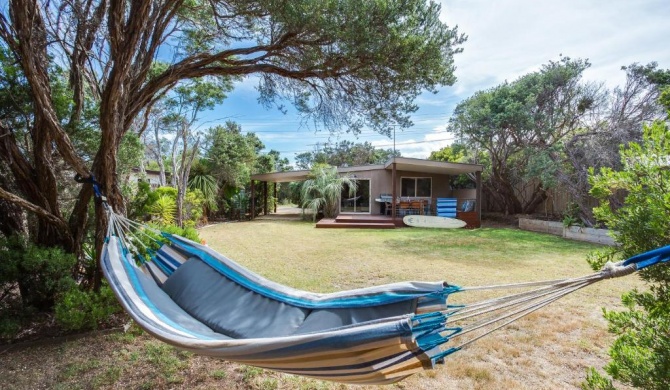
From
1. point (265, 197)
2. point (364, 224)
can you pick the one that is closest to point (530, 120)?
point (364, 224)

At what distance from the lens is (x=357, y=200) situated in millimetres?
13438

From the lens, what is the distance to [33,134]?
295cm

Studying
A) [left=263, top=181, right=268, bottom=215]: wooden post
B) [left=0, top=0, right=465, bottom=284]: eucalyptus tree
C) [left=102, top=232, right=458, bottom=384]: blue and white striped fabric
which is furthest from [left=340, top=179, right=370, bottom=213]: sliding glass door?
[left=102, top=232, right=458, bottom=384]: blue and white striped fabric

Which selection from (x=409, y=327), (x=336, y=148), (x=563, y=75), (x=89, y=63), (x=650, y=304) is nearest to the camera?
(x=409, y=327)

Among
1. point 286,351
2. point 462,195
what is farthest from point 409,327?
point 462,195

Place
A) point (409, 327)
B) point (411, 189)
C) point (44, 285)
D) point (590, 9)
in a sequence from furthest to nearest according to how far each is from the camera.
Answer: point (411, 189) < point (590, 9) < point (44, 285) < point (409, 327)

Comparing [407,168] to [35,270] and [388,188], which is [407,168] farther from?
[35,270]

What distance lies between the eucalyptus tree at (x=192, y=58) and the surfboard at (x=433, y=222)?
21.5 feet

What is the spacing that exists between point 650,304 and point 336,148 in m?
29.4

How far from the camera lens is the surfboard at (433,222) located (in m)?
10.4

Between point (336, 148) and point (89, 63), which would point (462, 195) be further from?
point (336, 148)

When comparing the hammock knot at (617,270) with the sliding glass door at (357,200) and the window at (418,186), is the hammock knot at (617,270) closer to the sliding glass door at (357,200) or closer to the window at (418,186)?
the sliding glass door at (357,200)

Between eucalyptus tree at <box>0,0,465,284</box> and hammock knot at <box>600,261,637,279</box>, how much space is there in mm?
2748

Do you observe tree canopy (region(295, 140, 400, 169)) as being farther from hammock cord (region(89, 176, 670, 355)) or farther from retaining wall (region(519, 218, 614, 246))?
hammock cord (region(89, 176, 670, 355))
